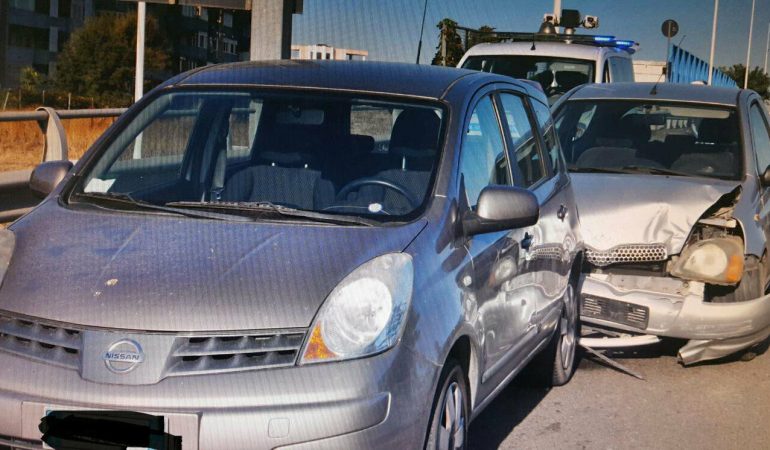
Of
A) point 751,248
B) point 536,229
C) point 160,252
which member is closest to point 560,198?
point 536,229

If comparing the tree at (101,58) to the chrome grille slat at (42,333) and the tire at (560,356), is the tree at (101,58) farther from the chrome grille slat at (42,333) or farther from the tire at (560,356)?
the chrome grille slat at (42,333)

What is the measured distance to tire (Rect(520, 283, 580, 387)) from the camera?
6965 millimetres

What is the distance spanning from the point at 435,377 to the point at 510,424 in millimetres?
2061

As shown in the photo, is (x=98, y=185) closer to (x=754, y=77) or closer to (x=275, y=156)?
(x=275, y=156)

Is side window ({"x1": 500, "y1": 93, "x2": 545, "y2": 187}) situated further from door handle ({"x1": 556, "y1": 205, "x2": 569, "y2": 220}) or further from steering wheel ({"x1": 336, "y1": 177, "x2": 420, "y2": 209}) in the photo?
steering wheel ({"x1": 336, "y1": 177, "x2": 420, "y2": 209})

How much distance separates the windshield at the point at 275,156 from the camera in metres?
5.09

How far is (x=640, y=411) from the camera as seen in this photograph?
266 inches

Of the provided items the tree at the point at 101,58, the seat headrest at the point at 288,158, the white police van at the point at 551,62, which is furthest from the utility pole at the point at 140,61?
the tree at the point at 101,58

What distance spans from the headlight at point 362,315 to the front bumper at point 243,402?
56 millimetres

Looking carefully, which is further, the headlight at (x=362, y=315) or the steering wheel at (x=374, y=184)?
the steering wheel at (x=374, y=184)

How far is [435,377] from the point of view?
14.1ft

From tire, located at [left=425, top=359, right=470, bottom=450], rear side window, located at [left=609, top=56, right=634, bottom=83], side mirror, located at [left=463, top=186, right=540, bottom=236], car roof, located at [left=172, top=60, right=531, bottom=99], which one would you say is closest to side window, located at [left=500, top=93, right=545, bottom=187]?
car roof, located at [left=172, top=60, right=531, bottom=99]

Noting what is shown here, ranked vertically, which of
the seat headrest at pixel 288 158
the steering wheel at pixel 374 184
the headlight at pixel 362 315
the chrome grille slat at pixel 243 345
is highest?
the seat headrest at pixel 288 158

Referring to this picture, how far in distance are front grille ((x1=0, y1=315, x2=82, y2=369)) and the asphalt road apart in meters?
2.28
